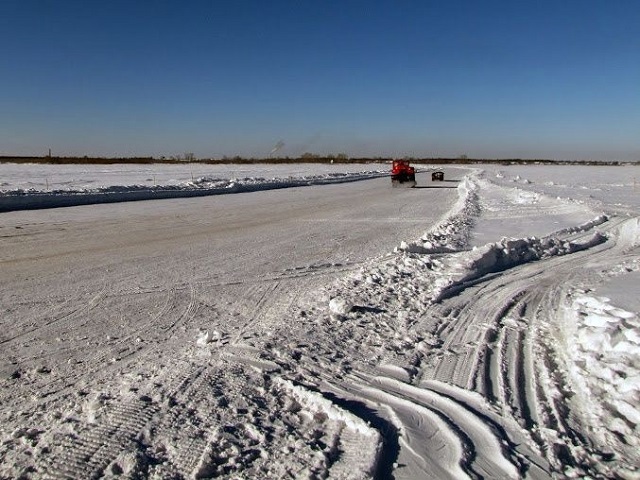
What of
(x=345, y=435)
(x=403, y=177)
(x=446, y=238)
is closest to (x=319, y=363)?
(x=345, y=435)

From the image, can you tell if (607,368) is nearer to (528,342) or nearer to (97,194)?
(528,342)

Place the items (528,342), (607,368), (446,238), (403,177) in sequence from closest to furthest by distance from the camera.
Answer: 1. (607,368)
2. (528,342)
3. (446,238)
4. (403,177)

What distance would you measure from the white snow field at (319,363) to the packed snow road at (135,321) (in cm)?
2

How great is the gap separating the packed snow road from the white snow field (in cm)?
2

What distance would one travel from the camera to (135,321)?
5.44 meters

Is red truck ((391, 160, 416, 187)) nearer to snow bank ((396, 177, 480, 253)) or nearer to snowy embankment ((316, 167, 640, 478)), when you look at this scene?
snow bank ((396, 177, 480, 253))

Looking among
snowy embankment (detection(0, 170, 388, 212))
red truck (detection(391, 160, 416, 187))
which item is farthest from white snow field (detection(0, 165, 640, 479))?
red truck (detection(391, 160, 416, 187))

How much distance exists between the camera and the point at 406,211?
17.8 m

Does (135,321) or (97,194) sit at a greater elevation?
(97,194)

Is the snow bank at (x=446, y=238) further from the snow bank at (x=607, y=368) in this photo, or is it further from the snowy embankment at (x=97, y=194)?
the snowy embankment at (x=97, y=194)

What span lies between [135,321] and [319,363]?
88.5 inches

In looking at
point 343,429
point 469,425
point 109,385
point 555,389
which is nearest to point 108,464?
point 109,385

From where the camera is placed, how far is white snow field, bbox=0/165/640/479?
3.00 meters

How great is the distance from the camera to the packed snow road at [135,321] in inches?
124
